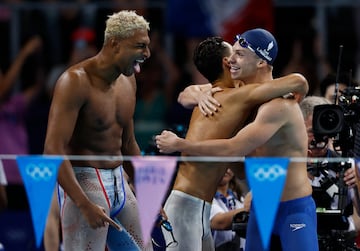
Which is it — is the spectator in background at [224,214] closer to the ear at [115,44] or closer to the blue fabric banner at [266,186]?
the blue fabric banner at [266,186]

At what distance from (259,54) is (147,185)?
1.17 meters

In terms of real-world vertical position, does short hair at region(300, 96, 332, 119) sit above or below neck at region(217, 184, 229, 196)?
above

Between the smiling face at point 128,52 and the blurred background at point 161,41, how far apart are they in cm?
403

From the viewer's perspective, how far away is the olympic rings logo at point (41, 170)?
8.12m

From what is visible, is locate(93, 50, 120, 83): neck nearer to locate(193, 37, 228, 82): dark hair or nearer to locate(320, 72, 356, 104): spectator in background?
locate(193, 37, 228, 82): dark hair

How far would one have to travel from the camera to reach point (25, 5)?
12922 millimetres

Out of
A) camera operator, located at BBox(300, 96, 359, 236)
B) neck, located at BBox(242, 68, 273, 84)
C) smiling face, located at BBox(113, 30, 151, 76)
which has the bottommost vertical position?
camera operator, located at BBox(300, 96, 359, 236)

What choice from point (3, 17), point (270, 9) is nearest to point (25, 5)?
point (3, 17)

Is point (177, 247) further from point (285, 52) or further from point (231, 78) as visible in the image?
point (285, 52)

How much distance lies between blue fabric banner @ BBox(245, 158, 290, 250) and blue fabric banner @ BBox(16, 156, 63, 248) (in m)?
1.24

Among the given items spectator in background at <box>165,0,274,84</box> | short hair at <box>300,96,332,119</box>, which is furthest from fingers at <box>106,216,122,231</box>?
spectator in background at <box>165,0,274,84</box>

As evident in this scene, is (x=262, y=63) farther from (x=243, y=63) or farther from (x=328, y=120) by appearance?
(x=328, y=120)

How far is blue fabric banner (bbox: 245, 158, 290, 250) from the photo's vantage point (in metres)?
7.89

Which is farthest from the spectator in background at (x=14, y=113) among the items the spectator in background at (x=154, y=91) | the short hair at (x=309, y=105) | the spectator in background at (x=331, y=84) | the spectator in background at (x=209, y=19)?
the short hair at (x=309, y=105)
